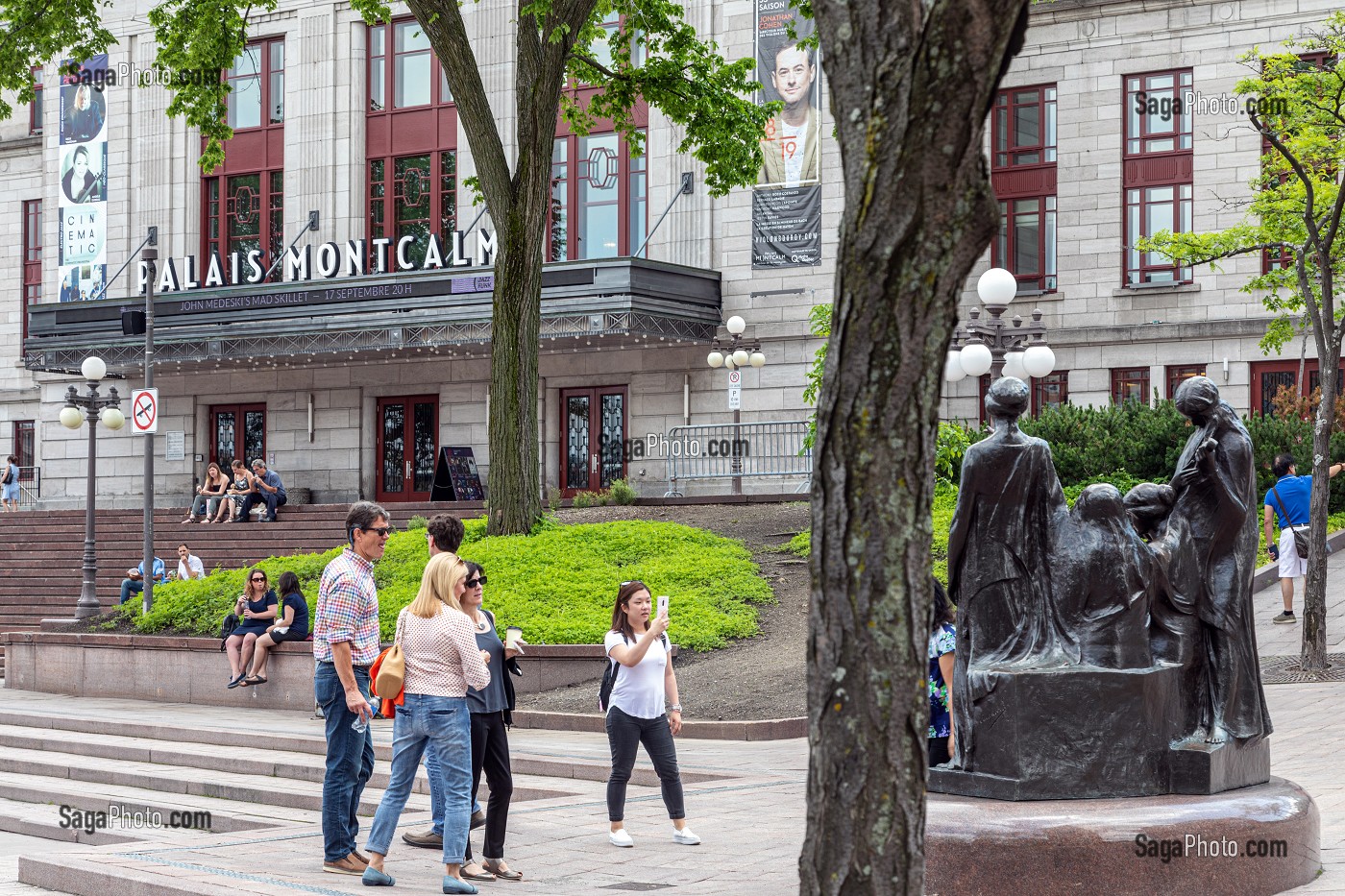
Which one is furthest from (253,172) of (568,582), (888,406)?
(888,406)

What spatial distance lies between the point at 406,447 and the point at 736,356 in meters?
11.5

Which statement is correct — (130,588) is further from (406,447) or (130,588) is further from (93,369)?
(406,447)

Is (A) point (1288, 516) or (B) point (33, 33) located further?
(B) point (33, 33)

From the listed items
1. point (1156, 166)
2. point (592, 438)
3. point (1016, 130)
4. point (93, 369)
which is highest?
point (1016, 130)

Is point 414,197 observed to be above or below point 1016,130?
below

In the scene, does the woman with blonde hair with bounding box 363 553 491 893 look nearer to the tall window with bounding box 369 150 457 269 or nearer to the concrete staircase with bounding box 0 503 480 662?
the concrete staircase with bounding box 0 503 480 662

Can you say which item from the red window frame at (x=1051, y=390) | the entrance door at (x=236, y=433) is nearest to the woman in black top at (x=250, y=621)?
the red window frame at (x=1051, y=390)

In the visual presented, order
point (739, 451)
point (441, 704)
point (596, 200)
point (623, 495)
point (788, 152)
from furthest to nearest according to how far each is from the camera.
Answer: point (596, 200)
point (788, 152)
point (739, 451)
point (623, 495)
point (441, 704)

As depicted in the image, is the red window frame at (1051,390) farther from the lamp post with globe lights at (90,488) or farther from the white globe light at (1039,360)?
the lamp post with globe lights at (90,488)

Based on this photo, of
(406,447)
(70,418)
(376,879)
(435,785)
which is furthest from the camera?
(406,447)

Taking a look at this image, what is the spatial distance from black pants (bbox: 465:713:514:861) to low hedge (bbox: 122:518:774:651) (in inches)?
360

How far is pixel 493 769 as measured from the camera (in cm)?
912

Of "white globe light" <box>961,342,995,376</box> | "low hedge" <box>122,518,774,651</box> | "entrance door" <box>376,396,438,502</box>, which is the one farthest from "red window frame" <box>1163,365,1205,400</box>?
"entrance door" <box>376,396,438,502</box>

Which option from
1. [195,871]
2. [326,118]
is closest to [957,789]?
[195,871]
